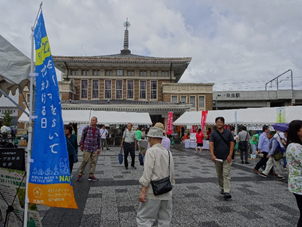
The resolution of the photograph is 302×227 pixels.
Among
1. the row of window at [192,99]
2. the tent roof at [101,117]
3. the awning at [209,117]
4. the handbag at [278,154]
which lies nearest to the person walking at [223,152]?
the handbag at [278,154]

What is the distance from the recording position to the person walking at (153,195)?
273 cm

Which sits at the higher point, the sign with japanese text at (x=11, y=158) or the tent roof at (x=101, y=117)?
the tent roof at (x=101, y=117)

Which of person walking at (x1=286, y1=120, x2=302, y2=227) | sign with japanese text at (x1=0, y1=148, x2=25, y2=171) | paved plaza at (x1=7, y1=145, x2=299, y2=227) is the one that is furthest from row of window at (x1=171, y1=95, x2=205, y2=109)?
sign with japanese text at (x1=0, y1=148, x2=25, y2=171)

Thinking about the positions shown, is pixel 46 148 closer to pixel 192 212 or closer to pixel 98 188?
pixel 192 212

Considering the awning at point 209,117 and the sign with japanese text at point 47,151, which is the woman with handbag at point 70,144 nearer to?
the sign with japanese text at point 47,151

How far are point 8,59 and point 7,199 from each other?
5.73 ft

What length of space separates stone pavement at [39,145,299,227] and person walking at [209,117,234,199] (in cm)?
37

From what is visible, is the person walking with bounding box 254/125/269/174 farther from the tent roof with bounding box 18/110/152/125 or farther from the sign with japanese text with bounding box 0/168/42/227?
the tent roof with bounding box 18/110/152/125

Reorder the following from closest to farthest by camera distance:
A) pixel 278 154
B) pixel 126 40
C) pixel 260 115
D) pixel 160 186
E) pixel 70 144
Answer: pixel 160 186 → pixel 70 144 → pixel 278 154 → pixel 260 115 → pixel 126 40

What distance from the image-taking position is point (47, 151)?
2.57 meters

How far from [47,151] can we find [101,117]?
15.3 metres

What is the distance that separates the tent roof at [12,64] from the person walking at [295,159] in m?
3.41

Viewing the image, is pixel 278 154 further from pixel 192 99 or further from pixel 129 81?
pixel 129 81

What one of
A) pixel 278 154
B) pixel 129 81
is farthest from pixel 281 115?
pixel 129 81
